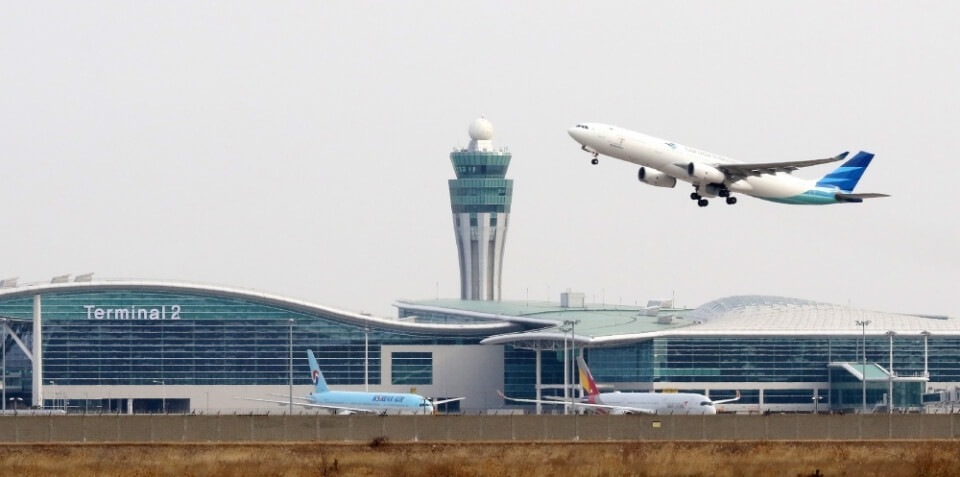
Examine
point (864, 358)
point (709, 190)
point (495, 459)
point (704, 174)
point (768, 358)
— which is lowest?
point (495, 459)

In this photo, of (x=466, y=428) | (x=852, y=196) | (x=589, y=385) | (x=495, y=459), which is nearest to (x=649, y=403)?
(x=589, y=385)

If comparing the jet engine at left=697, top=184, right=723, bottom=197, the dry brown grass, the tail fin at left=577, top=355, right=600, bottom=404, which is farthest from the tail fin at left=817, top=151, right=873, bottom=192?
the dry brown grass

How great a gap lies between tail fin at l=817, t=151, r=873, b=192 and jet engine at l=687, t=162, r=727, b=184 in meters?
13.6

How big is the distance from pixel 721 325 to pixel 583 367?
41.8m

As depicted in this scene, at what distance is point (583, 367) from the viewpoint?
158750mm

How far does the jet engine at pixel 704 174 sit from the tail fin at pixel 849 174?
13.6 meters

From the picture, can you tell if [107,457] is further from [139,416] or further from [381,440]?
[381,440]

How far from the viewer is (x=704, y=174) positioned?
112 meters

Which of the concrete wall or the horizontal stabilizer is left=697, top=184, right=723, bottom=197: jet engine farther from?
the concrete wall

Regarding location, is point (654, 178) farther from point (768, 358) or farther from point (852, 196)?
point (768, 358)

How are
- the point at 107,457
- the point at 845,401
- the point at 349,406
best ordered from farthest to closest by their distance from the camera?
Result: the point at 845,401
the point at 349,406
the point at 107,457

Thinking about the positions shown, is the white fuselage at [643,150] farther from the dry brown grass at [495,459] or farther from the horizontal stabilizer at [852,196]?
the dry brown grass at [495,459]

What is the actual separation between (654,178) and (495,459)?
3859 cm

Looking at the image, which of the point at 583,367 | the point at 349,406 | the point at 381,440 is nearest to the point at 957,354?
the point at 583,367
